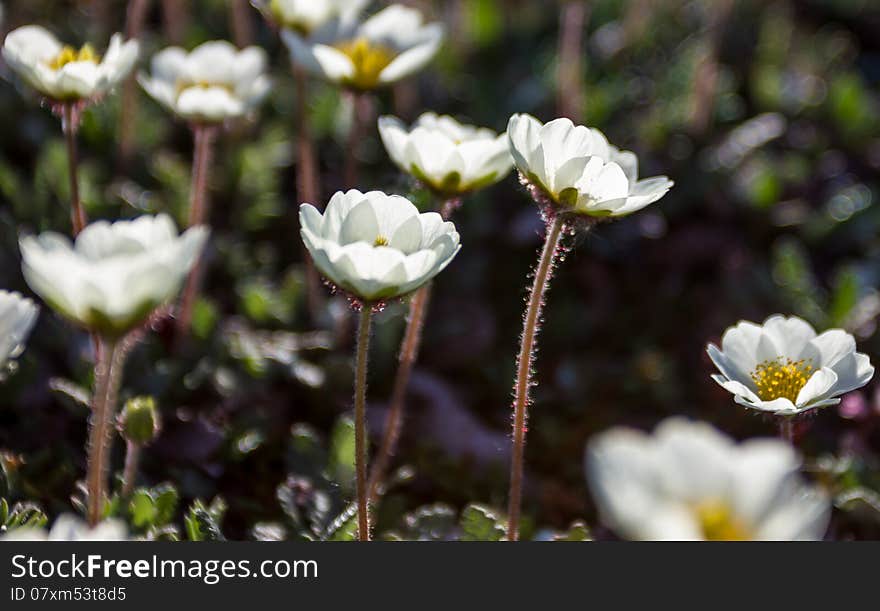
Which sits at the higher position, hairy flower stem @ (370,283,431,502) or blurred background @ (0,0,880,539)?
blurred background @ (0,0,880,539)

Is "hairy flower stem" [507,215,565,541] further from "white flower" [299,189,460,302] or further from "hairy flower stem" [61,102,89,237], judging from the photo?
"hairy flower stem" [61,102,89,237]

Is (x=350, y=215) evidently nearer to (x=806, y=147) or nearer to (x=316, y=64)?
(x=316, y=64)

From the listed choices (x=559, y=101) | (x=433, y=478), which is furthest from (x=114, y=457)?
(x=559, y=101)

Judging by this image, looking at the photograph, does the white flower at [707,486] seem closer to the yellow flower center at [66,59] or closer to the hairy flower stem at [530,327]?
the hairy flower stem at [530,327]

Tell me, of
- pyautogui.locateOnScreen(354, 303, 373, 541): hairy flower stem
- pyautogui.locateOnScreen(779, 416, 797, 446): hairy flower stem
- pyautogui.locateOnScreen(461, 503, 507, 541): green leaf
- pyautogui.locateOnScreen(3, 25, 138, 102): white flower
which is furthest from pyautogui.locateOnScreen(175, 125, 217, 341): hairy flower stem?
pyautogui.locateOnScreen(779, 416, 797, 446): hairy flower stem

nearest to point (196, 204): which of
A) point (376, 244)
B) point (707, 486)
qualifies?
point (376, 244)

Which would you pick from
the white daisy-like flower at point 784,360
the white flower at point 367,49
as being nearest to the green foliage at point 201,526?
the white daisy-like flower at point 784,360
